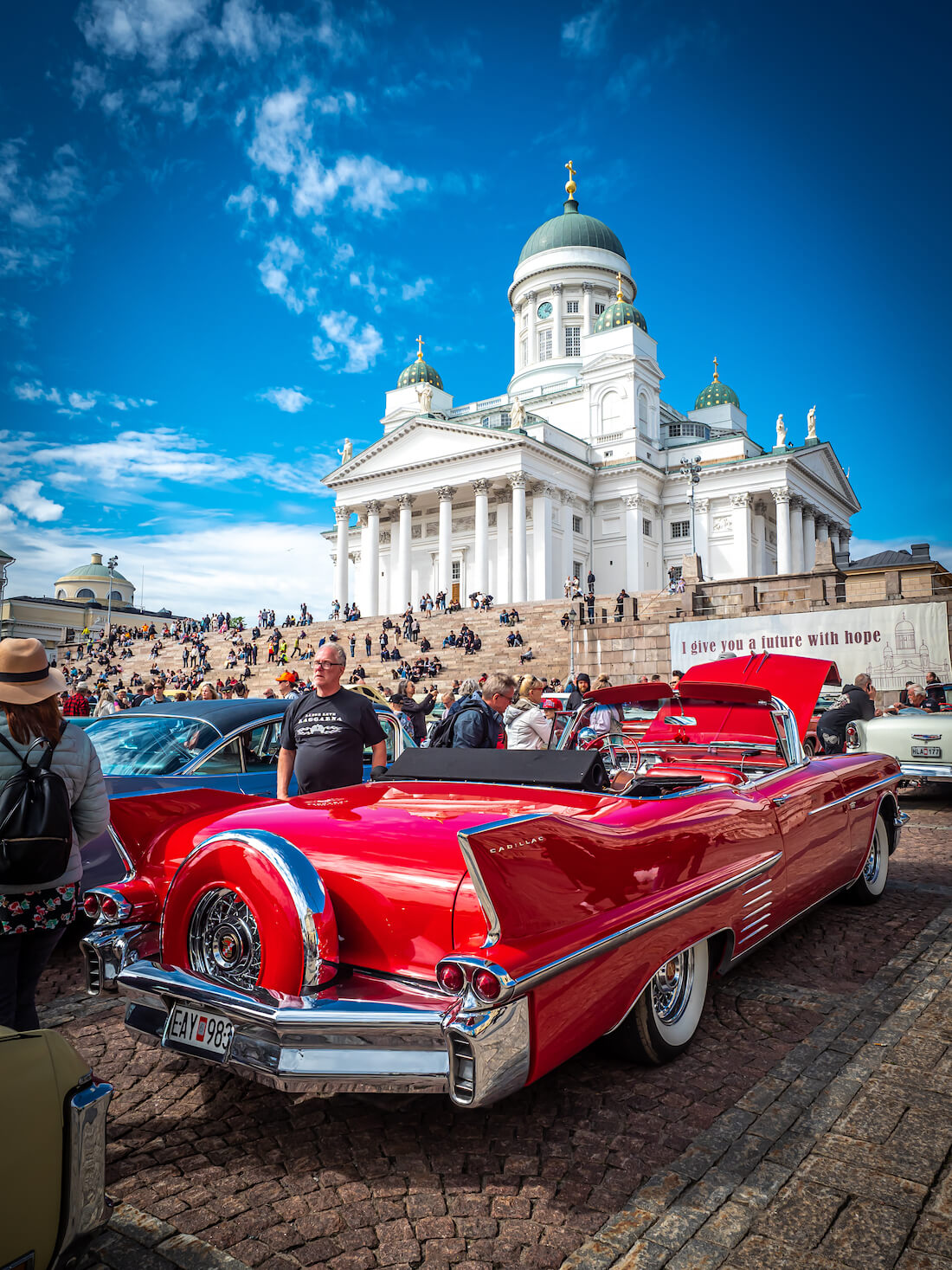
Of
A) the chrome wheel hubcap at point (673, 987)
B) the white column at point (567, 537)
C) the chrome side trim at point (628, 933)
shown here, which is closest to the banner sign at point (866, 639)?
the chrome side trim at point (628, 933)

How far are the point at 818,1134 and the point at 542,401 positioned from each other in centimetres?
5714

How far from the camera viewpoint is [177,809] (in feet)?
11.9

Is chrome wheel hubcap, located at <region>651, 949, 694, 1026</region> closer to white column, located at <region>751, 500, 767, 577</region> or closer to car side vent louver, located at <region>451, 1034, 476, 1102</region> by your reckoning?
car side vent louver, located at <region>451, 1034, 476, 1102</region>

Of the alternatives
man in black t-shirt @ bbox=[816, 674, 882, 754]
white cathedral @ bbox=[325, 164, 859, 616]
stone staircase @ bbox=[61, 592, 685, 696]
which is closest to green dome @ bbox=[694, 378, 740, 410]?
white cathedral @ bbox=[325, 164, 859, 616]

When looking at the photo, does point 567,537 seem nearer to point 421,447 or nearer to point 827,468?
point 421,447

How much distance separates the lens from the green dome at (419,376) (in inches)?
2384

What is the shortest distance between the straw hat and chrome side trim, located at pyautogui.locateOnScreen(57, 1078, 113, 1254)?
144 centimetres

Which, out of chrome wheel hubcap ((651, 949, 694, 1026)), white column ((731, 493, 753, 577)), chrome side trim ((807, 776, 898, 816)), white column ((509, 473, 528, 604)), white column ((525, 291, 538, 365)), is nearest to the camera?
chrome wheel hubcap ((651, 949, 694, 1026))

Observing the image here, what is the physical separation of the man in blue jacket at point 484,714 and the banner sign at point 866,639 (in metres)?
15.5

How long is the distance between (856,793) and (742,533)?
48.3 meters

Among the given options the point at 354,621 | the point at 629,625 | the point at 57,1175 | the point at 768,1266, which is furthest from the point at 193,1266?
the point at 354,621

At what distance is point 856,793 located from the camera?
16.9 feet

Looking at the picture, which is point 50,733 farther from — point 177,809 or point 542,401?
point 542,401

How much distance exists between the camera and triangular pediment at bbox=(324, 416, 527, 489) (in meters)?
47.1
